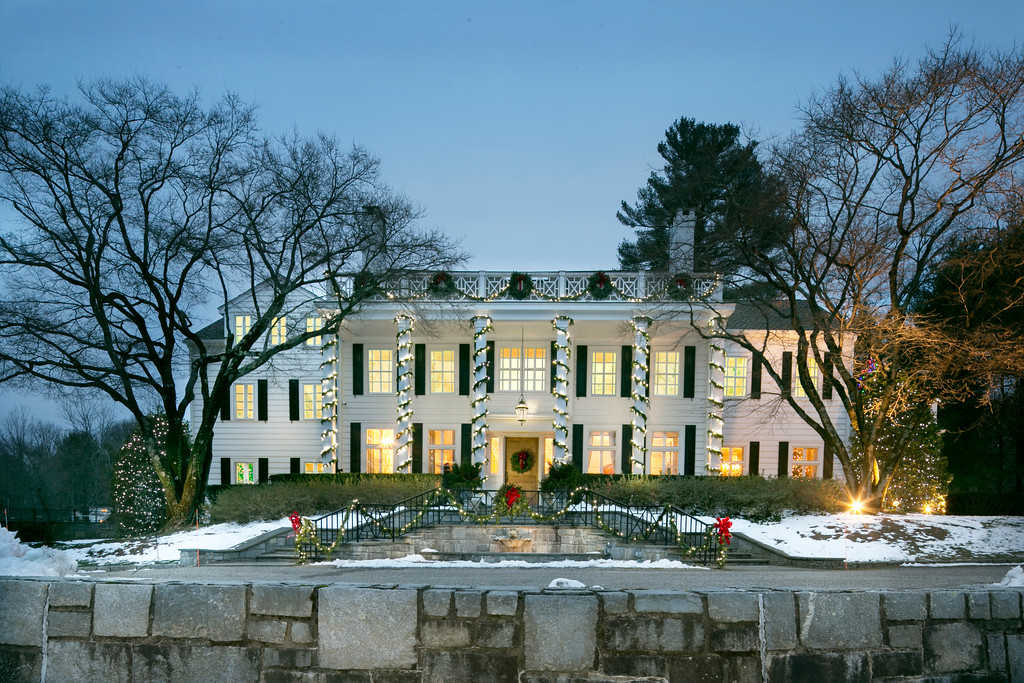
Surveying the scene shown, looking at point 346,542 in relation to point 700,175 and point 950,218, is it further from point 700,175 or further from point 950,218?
point 950,218

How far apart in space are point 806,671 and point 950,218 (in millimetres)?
16900

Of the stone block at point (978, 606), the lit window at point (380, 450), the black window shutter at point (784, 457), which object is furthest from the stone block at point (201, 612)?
the black window shutter at point (784, 457)

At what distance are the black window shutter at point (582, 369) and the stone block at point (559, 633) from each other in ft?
73.7

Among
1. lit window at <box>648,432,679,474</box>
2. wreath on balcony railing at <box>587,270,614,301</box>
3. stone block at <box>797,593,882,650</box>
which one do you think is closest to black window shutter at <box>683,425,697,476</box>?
lit window at <box>648,432,679,474</box>

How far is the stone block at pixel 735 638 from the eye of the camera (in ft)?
11.5

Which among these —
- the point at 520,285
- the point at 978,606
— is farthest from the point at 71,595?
the point at 520,285

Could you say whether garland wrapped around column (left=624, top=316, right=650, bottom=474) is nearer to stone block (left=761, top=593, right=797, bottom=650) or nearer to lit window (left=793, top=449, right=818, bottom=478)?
lit window (left=793, top=449, right=818, bottom=478)

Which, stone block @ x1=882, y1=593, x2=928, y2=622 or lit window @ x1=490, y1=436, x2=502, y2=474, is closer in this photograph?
stone block @ x1=882, y1=593, x2=928, y2=622

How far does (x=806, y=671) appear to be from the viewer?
11.6ft

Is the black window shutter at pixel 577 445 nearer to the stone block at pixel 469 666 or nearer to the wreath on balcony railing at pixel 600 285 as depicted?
the wreath on balcony railing at pixel 600 285

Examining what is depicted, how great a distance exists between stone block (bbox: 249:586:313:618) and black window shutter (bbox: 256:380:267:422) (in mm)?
25351

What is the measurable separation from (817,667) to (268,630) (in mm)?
2987

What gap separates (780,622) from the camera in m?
3.54

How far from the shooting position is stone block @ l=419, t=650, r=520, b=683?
137 inches
